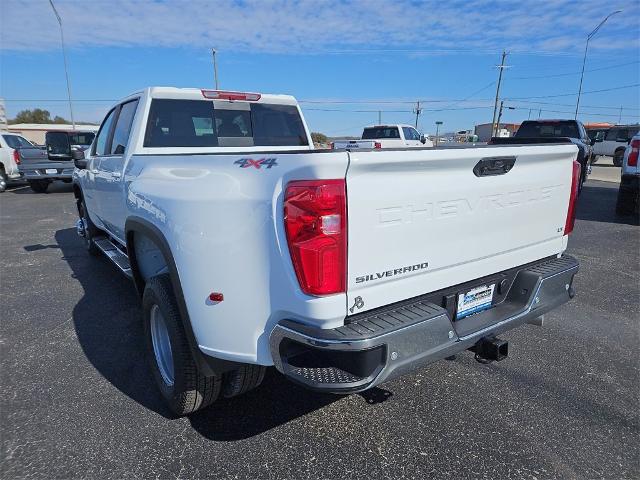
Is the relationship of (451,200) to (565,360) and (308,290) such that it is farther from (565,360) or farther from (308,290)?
(565,360)

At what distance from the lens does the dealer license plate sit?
7.83 feet

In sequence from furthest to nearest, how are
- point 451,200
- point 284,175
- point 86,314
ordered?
point 86,314 → point 451,200 → point 284,175

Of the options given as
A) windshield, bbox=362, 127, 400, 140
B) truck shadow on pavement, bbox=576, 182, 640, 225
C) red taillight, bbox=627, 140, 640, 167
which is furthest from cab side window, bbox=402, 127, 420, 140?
red taillight, bbox=627, 140, 640, 167

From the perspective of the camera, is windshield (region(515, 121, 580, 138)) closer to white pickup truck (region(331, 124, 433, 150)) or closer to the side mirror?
white pickup truck (region(331, 124, 433, 150))

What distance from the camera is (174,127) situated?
12.9 ft

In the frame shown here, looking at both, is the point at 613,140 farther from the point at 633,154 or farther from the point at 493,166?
the point at 493,166

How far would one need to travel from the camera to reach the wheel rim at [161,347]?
Result: 9.13ft

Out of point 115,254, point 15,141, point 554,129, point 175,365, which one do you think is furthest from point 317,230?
point 15,141

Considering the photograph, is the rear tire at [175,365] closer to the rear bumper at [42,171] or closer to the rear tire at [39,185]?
the rear bumper at [42,171]

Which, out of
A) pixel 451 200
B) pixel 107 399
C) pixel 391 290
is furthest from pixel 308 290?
pixel 107 399

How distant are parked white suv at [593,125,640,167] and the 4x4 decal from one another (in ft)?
96.3

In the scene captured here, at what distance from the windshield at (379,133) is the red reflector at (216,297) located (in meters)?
17.3

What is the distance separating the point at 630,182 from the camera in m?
8.97

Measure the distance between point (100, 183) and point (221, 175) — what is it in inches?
121
